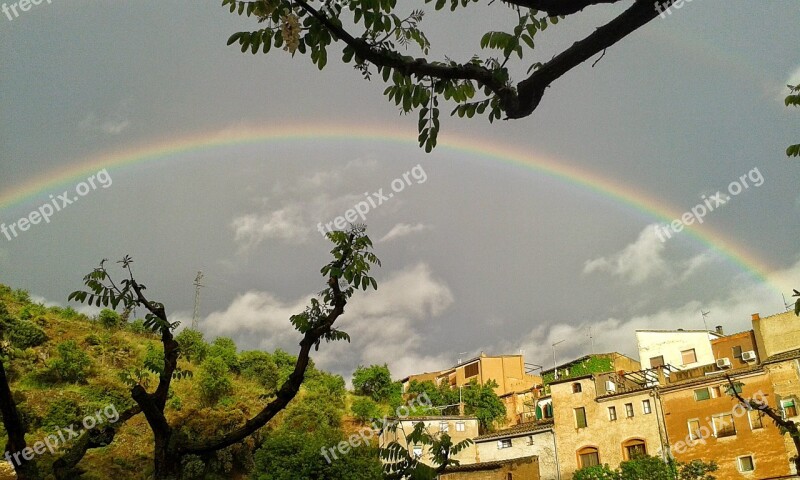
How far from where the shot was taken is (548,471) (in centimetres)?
3959

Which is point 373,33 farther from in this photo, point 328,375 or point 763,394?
point 328,375

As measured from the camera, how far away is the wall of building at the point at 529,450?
39719 mm

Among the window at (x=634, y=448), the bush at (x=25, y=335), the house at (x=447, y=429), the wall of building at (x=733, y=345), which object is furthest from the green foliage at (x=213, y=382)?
the wall of building at (x=733, y=345)

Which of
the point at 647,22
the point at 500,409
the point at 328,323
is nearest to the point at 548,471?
the point at 500,409

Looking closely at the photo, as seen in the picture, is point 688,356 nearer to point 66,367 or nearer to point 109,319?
point 66,367

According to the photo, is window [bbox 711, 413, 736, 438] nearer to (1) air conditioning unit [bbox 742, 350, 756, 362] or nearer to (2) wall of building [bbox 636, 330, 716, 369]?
(1) air conditioning unit [bbox 742, 350, 756, 362]

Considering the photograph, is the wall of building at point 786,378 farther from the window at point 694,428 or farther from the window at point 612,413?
the window at point 612,413

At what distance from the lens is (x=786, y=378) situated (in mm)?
33719

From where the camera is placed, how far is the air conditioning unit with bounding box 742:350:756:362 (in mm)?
46438

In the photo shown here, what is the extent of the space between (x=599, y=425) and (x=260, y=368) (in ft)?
111

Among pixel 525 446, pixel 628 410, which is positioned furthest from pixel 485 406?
pixel 628 410

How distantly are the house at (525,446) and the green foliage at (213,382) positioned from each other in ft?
68.7

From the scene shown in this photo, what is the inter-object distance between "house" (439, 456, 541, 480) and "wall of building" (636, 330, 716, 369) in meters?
16.4

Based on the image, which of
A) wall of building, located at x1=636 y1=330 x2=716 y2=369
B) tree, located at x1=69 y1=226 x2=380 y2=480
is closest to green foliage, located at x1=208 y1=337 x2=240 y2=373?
wall of building, located at x1=636 y1=330 x2=716 y2=369
